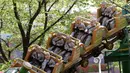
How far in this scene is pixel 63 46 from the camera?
33.7 feet

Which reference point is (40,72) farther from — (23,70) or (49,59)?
(23,70)

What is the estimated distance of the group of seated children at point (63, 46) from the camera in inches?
396

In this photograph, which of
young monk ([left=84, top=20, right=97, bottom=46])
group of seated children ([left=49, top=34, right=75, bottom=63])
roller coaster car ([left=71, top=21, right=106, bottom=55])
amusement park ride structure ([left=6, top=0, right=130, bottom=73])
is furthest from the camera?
young monk ([left=84, top=20, right=97, bottom=46])

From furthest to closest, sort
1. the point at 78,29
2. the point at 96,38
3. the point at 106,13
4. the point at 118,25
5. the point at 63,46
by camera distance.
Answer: the point at 106,13 < the point at 78,29 < the point at 118,25 < the point at 96,38 < the point at 63,46

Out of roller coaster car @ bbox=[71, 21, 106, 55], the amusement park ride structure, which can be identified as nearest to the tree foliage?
the amusement park ride structure

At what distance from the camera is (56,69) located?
9.14 m

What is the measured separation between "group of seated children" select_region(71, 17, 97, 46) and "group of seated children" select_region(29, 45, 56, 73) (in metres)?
1.63

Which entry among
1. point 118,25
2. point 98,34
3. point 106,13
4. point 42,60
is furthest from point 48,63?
point 106,13

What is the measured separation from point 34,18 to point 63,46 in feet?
4.93

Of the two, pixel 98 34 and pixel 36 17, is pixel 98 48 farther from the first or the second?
pixel 36 17

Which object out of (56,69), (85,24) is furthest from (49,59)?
(85,24)

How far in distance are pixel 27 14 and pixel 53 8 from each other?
3.29 ft

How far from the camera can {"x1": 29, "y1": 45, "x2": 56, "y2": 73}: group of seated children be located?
936 centimetres

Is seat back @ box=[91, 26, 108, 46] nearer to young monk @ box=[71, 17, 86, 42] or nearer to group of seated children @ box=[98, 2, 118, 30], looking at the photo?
young monk @ box=[71, 17, 86, 42]
